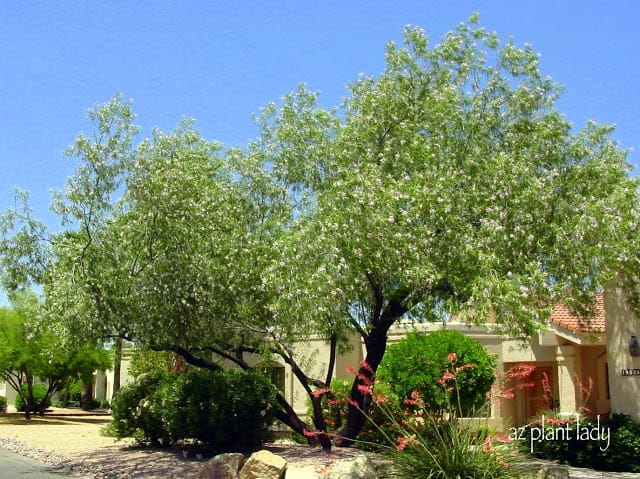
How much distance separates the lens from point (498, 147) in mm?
14852

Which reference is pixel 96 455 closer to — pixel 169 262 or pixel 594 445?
pixel 169 262

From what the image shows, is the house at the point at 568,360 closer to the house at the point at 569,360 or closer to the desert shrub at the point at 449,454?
the house at the point at 569,360

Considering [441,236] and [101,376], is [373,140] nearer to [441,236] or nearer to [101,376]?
[441,236]

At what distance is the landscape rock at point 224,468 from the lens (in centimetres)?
1339

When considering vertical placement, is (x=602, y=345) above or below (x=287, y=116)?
below

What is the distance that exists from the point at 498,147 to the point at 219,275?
6042mm

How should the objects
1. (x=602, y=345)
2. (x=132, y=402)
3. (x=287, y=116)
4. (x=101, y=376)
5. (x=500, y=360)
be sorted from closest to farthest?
(x=287, y=116), (x=132, y=402), (x=602, y=345), (x=500, y=360), (x=101, y=376)

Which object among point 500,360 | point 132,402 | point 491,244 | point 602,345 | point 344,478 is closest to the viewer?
point 344,478

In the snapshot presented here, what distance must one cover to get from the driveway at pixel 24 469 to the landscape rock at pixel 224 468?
3.36 meters

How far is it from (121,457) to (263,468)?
6.17 m

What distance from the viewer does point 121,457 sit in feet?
58.5

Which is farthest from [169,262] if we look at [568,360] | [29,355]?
[29,355]

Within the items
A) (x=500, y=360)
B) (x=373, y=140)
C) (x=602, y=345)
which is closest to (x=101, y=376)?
(x=500, y=360)

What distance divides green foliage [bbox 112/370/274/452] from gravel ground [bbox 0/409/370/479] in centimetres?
62
